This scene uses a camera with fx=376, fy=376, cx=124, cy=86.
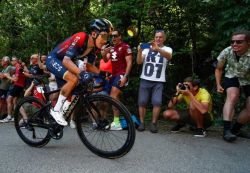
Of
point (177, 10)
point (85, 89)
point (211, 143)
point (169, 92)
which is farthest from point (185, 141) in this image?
point (177, 10)

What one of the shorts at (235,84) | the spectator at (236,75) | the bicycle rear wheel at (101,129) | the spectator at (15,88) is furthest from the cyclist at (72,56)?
the spectator at (15,88)

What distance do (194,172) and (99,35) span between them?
2271 mm

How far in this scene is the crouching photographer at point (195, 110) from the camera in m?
6.92

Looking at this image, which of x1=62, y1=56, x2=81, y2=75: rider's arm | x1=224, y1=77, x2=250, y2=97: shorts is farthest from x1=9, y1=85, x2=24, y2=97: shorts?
x1=224, y1=77, x2=250, y2=97: shorts

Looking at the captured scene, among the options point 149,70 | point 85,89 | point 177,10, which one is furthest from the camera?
point 177,10

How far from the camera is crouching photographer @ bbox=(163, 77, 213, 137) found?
6.92m

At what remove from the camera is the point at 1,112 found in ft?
32.3

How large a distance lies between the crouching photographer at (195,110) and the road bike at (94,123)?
6.62 ft

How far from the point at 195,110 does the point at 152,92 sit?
1156 mm

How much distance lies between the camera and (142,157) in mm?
5305

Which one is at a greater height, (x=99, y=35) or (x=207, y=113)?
(x=99, y=35)

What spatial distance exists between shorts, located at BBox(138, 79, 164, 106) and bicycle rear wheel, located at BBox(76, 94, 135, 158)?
2.35m

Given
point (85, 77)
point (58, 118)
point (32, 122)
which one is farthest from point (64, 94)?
point (32, 122)

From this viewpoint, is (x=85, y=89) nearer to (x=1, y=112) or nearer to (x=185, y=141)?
(x=185, y=141)
